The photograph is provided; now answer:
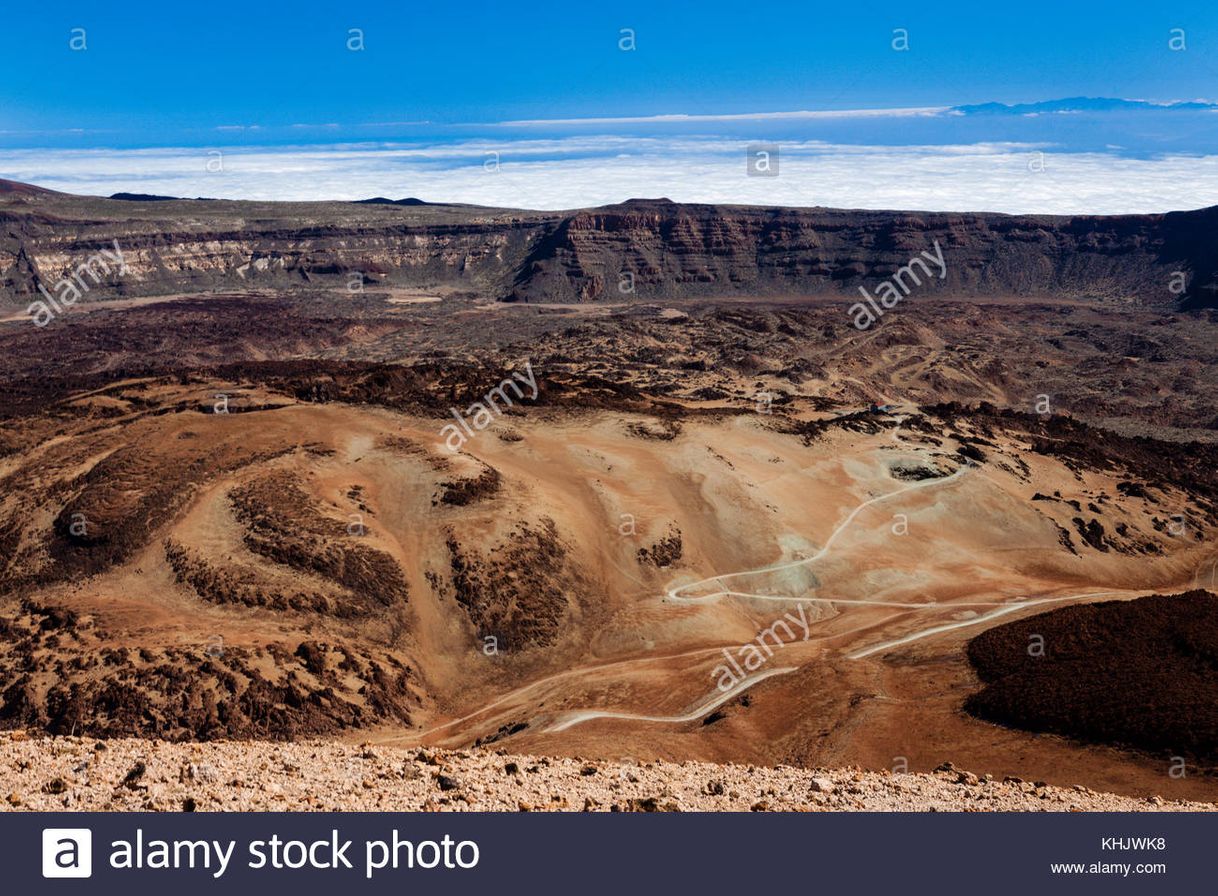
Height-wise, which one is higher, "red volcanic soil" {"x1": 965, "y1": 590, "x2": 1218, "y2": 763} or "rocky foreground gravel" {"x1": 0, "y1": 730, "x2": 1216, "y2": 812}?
"rocky foreground gravel" {"x1": 0, "y1": 730, "x2": 1216, "y2": 812}

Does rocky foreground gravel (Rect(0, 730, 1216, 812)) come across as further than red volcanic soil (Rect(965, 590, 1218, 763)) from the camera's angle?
No

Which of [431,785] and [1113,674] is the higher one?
[431,785]

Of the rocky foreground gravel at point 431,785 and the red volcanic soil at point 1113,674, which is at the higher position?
the rocky foreground gravel at point 431,785

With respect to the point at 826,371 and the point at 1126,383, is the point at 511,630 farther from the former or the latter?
the point at 1126,383

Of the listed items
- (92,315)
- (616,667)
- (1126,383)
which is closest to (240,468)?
(616,667)

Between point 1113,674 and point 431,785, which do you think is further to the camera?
point 1113,674
